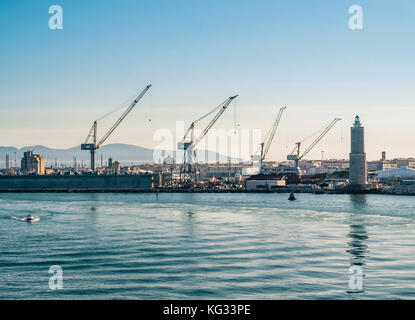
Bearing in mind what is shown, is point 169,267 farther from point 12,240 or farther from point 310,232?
point 310,232

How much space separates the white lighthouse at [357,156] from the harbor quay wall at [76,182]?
4202 cm

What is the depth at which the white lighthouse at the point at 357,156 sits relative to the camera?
85.9 m

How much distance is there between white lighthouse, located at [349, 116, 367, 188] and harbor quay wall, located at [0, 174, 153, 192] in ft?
138

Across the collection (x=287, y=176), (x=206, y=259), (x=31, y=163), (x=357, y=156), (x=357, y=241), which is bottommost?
(x=357, y=241)

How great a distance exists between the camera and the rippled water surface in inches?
543

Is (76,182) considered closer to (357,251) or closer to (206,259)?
(357,251)

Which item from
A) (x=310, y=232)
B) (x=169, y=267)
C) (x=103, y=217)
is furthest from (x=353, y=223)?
(x=169, y=267)

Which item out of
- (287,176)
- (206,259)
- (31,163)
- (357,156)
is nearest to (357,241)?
(206,259)

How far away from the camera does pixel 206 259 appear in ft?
61.7

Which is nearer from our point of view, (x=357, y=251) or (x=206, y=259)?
(x=206, y=259)

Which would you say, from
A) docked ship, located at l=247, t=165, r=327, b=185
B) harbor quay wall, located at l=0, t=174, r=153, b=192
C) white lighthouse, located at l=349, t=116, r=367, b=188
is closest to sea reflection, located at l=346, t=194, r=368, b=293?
white lighthouse, located at l=349, t=116, r=367, b=188

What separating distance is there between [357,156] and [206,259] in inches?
2812

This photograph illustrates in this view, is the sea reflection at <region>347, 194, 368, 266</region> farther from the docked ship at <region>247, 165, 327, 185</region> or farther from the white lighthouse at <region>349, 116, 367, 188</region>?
the docked ship at <region>247, 165, 327, 185</region>
